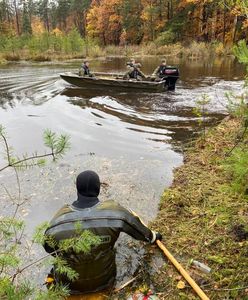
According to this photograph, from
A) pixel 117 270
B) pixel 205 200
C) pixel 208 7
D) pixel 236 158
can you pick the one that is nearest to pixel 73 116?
pixel 205 200

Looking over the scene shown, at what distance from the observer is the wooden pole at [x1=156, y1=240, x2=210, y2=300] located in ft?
12.3

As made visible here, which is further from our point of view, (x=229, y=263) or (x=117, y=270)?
(x=117, y=270)

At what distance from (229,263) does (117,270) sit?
1.42 meters

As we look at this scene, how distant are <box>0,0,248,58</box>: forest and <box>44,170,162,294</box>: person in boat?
3190cm

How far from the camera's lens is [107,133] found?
439 inches

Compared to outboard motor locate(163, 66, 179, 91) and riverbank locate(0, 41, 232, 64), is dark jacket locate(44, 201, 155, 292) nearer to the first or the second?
outboard motor locate(163, 66, 179, 91)

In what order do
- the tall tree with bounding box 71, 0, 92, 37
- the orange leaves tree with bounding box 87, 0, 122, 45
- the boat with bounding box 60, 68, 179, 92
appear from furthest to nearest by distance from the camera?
the tall tree with bounding box 71, 0, 92, 37, the orange leaves tree with bounding box 87, 0, 122, 45, the boat with bounding box 60, 68, 179, 92

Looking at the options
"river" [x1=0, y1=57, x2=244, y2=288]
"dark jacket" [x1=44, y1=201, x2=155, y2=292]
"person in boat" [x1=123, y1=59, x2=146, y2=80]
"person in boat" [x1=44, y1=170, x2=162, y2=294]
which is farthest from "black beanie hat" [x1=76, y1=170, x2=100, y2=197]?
"person in boat" [x1=123, y1=59, x2=146, y2=80]

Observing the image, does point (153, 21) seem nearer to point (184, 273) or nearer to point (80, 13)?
point (80, 13)

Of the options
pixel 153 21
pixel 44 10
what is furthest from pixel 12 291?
pixel 44 10

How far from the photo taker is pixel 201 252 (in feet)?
14.9

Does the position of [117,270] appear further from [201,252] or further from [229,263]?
[229,263]

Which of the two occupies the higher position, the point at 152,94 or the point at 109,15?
the point at 109,15

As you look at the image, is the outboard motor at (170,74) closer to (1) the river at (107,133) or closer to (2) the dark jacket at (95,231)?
(1) the river at (107,133)
